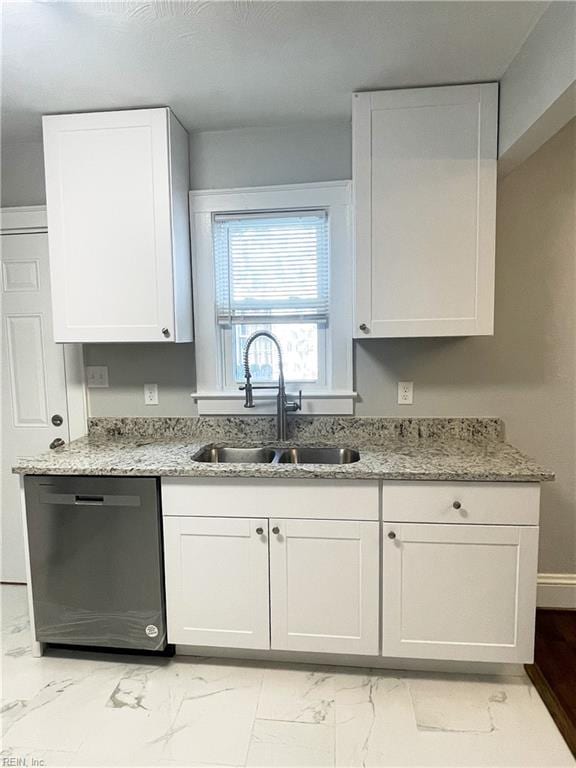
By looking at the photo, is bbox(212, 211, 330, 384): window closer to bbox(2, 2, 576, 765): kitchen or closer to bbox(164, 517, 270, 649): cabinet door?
bbox(2, 2, 576, 765): kitchen

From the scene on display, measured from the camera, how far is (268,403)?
2367mm

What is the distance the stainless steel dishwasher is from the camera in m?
1.90

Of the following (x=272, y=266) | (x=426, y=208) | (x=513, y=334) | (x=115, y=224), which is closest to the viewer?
(x=426, y=208)

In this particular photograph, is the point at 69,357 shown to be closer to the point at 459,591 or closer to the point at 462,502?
the point at 462,502

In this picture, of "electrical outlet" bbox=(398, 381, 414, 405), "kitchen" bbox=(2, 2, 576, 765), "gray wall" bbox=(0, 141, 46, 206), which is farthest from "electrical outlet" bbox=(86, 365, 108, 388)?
"electrical outlet" bbox=(398, 381, 414, 405)

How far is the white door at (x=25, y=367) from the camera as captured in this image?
8.16ft

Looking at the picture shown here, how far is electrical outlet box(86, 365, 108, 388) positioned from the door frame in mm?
39

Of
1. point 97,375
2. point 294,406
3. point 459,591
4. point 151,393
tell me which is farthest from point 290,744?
point 97,375

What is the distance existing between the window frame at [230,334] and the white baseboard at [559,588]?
131cm

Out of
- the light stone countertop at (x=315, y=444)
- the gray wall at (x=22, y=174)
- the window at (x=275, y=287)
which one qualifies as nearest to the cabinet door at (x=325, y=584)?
the light stone countertop at (x=315, y=444)

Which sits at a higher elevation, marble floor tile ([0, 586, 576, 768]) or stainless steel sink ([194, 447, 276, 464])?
stainless steel sink ([194, 447, 276, 464])

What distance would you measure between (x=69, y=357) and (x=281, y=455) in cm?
129

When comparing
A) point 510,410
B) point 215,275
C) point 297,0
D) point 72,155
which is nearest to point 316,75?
point 297,0

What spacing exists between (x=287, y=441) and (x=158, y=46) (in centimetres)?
169
